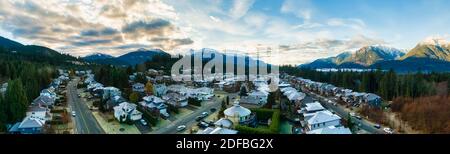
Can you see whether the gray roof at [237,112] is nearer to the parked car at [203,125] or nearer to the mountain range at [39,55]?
the parked car at [203,125]

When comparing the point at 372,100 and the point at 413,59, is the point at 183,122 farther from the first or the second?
the point at 413,59

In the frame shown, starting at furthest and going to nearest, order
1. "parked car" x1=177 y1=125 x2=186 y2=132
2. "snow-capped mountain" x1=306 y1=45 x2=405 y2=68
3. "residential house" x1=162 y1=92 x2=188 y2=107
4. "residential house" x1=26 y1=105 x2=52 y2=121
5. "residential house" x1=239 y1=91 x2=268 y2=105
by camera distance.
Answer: "snow-capped mountain" x1=306 y1=45 x2=405 y2=68 < "residential house" x1=239 y1=91 x2=268 y2=105 < "residential house" x1=162 y1=92 x2=188 y2=107 < "residential house" x1=26 y1=105 x2=52 y2=121 < "parked car" x1=177 y1=125 x2=186 y2=132

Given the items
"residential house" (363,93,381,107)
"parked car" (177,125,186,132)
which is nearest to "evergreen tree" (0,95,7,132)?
"parked car" (177,125,186,132)

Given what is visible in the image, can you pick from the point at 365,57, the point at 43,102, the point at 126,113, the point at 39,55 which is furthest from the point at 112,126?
the point at 365,57

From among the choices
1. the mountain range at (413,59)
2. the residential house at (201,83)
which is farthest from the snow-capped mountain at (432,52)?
the residential house at (201,83)

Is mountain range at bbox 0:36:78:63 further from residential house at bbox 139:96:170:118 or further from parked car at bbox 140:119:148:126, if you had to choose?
parked car at bbox 140:119:148:126

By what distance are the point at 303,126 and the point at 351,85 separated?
10.4 meters

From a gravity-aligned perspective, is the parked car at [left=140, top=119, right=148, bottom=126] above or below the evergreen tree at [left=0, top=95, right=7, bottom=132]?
below

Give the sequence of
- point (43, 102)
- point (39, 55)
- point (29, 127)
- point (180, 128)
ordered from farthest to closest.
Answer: point (39, 55) → point (43, 102) → point (180, 128) → point (29, 127)

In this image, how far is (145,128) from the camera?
7879mm

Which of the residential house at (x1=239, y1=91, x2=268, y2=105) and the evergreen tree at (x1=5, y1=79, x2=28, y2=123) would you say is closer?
the evergreen tree at (x1=5, y1=79, x2=28, y2=123)

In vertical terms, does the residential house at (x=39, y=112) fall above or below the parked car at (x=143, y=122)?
above
